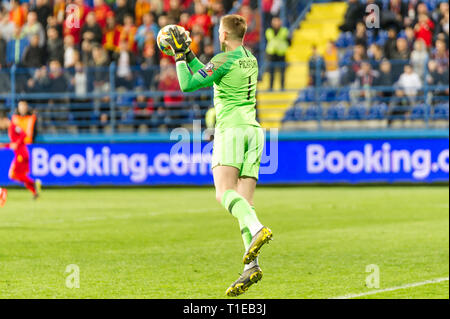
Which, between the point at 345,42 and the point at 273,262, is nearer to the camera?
the point at 273,262

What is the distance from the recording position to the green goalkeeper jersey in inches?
293

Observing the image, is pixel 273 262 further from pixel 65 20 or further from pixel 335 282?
pixel 65 20

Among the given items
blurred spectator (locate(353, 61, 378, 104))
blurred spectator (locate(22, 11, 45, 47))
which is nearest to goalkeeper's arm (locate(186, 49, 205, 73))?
blurred spectator (locate(353, 61, 378, 104))

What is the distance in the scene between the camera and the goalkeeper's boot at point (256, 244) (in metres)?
6.82

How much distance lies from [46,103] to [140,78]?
2.59 meters

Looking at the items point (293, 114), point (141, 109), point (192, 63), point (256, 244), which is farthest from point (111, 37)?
point (256, 244)

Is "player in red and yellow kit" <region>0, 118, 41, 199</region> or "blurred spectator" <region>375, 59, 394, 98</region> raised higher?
"blurred spectator" <region>375, 59, 394, 98</region>

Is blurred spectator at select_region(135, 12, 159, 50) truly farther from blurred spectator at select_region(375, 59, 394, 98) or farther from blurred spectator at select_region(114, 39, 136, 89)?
blurred spectator at select_region(375, 59, 394, 98)

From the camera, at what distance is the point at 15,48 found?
25000mm

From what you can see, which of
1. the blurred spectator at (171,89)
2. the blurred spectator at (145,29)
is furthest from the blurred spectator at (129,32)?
the blurred spectator at (171,89)

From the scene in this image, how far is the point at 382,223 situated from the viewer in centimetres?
1421

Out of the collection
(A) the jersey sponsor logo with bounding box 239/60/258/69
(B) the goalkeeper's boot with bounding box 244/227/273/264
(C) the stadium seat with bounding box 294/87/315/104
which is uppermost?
(A) the jersey sponsor logo with bounding box 239/60/258/69

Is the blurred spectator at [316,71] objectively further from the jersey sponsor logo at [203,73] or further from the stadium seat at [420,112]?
the jersey sponsor logo at [203,73]
